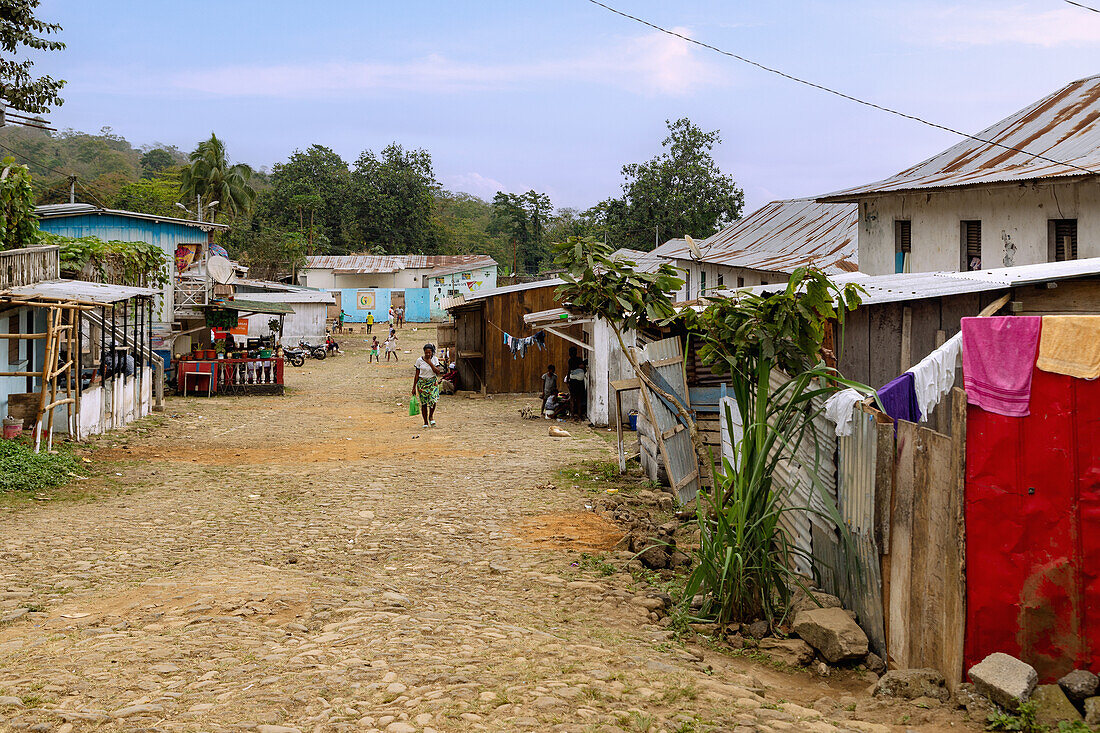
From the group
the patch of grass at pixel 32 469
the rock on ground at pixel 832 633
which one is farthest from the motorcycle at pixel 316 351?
the rock on ground at pixel 832 633

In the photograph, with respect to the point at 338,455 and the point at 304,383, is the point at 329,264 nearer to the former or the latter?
the point at 304,383

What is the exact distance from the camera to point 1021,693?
12.8 ft

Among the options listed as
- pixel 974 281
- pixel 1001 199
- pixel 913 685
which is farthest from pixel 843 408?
pixel 1001 199

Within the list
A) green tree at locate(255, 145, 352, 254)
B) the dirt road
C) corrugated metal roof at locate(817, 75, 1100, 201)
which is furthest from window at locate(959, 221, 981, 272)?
green tree at locate(255, 145, 352, 254)

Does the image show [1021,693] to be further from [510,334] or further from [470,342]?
[470,342]

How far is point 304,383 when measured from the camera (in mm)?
28000

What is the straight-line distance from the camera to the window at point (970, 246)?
14.7 meters

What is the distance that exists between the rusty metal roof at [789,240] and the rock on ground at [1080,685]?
49.0 ft

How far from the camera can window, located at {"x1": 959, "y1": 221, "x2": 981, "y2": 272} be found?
14711 millimetres

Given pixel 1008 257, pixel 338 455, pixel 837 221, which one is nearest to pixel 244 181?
pixel 837 221

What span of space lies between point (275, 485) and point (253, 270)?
Answer: 43.8 metres

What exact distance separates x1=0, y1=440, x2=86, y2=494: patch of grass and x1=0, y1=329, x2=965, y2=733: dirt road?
351 millimetres

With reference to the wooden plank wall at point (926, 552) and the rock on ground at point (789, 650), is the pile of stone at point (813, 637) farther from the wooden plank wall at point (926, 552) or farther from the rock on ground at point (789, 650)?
the wooden plank wall at point (926, 552)

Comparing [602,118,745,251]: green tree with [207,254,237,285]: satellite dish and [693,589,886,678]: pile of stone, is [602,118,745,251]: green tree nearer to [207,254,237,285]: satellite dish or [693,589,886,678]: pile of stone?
[207,254,237,285]: satellite dish
